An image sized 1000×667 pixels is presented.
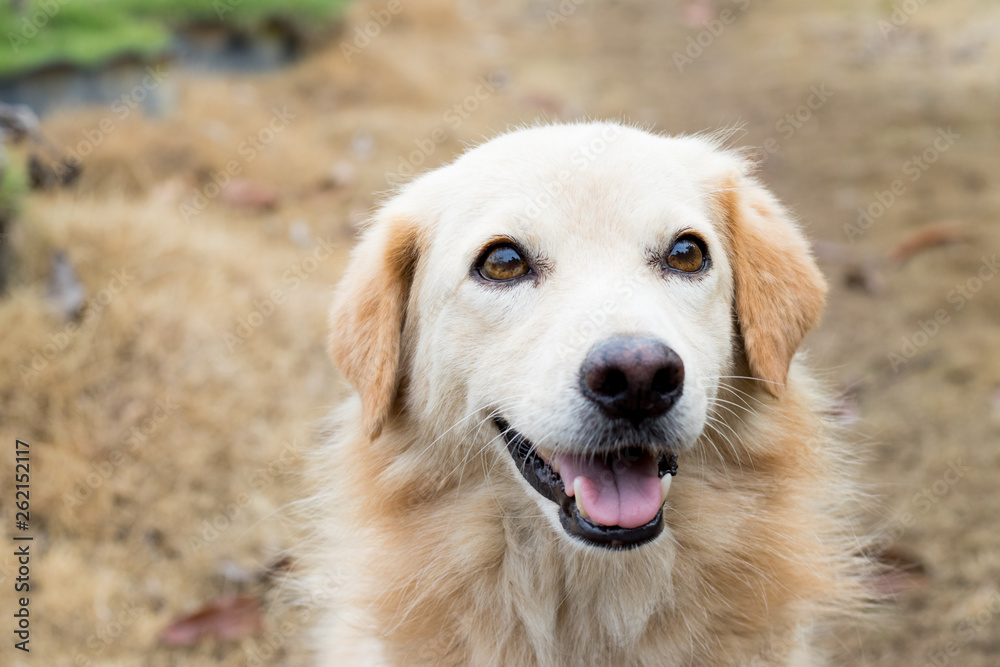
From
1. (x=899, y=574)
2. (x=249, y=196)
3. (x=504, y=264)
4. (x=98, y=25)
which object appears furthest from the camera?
(x=98, y=25)

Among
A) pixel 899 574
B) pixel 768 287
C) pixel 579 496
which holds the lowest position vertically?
pixel 899 574

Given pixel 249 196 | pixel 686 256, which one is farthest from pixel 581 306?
pixel 249 196

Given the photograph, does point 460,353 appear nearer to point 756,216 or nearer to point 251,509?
point 756,216

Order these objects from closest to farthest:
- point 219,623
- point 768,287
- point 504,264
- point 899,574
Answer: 1. point 504,264
2. point 768,287
3. point 219,623
4. point 899,574

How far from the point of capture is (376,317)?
2781 mm

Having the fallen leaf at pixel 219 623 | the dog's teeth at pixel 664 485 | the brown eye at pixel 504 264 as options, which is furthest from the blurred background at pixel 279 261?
the dog's teeth at pixel 664 485

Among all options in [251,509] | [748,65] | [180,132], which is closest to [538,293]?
[251,509]

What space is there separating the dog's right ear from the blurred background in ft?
3.38

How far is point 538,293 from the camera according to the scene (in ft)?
7.95

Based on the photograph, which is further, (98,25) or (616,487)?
(98,25)

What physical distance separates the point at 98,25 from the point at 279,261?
3.28m

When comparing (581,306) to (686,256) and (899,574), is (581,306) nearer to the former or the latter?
(686,256)

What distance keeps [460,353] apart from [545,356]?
0.41 meters

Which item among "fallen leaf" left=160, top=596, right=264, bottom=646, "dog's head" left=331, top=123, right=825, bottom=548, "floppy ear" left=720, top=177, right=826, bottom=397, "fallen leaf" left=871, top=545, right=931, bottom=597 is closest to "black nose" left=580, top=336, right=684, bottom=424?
"dog's head" left=331, top=123, right=825, bottom=548
